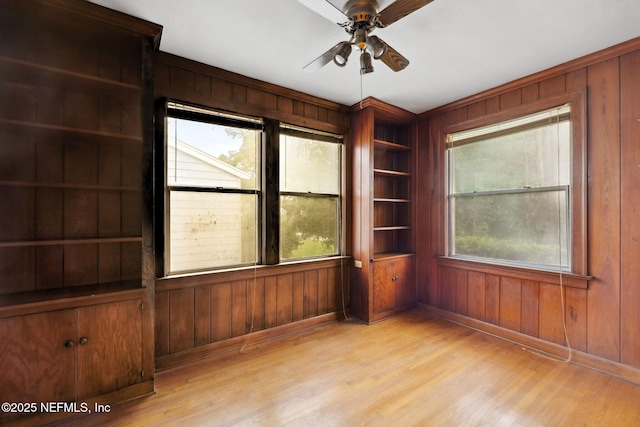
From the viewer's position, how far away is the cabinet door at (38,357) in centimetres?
167

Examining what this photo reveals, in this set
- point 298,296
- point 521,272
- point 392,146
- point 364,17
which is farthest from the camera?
point 392,146

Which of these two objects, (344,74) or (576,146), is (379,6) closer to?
(344,74)

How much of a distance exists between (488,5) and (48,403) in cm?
377

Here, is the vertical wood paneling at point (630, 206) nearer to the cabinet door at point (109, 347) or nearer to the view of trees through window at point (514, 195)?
the view of trees through window at point (514, 195)

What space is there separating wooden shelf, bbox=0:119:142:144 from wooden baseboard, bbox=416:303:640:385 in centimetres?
377

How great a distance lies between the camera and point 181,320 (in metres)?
2.48

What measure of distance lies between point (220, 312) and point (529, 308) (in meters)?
3.05

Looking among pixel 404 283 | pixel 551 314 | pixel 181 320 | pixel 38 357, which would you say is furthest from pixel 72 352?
pixel 551 314

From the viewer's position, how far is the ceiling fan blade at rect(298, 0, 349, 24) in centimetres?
151

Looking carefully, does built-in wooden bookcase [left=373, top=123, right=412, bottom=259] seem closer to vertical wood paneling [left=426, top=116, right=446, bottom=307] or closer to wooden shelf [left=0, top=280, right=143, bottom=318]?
vertical wood paneling [left=426, top=116, right=446, bottom=307]

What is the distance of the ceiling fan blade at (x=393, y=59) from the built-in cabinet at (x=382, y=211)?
54.2 inches

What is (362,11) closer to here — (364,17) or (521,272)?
(364,17)

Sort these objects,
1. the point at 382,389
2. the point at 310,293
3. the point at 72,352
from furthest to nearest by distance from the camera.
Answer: the point at 310,293 → the point at 382,389 → the point at 72,352

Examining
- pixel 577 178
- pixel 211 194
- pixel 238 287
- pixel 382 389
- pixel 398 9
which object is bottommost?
pixel 382 389
